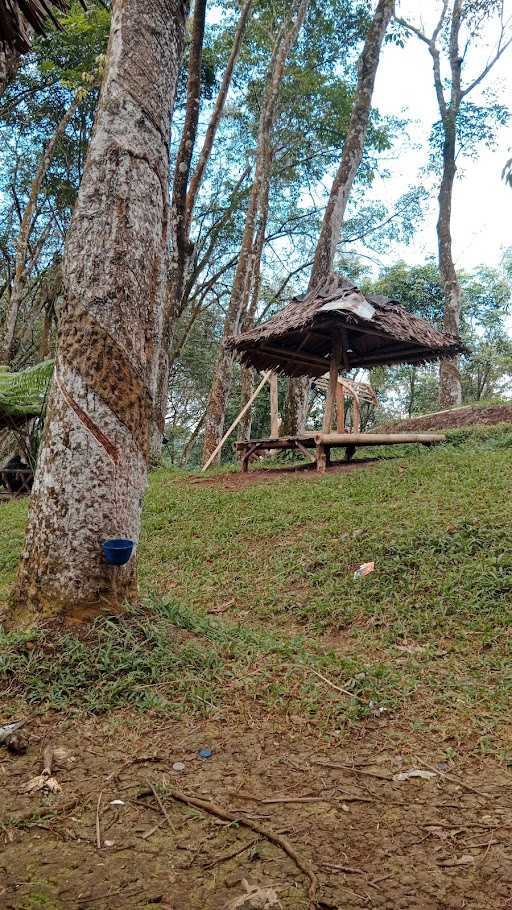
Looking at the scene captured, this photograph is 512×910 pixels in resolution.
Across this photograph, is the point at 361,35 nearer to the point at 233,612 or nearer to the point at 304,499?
the point at 304,499

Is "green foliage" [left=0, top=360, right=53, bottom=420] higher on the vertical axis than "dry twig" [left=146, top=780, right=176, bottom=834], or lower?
higher

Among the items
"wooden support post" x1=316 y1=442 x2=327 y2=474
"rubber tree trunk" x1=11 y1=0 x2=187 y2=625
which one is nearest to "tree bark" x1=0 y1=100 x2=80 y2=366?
"wooden support post" x1=316 y1=442 x2=327 y2=474

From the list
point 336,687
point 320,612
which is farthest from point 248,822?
point 320,612

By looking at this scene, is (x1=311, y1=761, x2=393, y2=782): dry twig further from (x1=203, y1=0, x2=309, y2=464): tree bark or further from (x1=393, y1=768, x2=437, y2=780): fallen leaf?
(x1=203, y1=0, x2=309, y2=464): tree bark

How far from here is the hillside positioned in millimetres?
1470

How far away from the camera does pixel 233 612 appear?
406 centimetres

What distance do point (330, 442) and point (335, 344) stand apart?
1.63 m

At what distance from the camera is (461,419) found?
1127cm

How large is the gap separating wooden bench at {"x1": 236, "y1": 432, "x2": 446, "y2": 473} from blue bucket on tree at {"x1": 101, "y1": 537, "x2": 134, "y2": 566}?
5.17 m

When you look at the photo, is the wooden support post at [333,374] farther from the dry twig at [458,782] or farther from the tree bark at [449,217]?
the dry twig at [458,782]

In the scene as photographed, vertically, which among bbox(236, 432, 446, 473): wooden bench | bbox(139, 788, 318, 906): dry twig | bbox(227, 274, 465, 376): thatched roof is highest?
bbox(227, 274, 465, 376): thatched roof

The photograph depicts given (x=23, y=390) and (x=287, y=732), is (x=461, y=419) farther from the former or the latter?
(x=287, y=732)

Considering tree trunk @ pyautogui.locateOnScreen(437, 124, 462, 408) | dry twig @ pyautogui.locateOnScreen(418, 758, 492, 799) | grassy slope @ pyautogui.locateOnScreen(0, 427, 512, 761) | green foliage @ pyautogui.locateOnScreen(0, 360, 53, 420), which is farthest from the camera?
tree trunk @ pyautogui.locateOnScreen(437, 124, 462, 408)

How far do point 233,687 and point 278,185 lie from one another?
1765 cm
